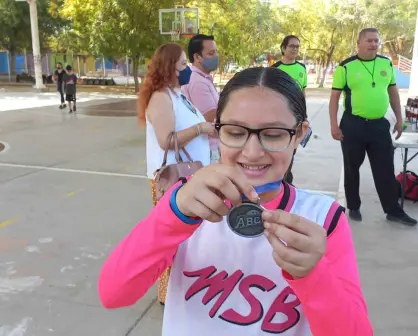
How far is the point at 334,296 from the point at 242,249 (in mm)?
257

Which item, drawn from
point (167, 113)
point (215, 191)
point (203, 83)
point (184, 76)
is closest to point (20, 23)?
point (203, 83)

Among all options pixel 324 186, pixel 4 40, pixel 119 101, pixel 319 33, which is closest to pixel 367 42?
pixel 324 186

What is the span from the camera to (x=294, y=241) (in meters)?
0.84

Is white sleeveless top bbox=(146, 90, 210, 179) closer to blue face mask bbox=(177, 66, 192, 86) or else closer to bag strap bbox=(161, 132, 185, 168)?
bag strap bbox=(161, 132, 185, 168)

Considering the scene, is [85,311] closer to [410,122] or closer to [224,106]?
[224,106]

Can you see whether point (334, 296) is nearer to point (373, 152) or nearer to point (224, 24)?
point (373, 152)

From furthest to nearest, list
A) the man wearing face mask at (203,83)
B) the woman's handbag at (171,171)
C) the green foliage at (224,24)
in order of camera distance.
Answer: the green foliage at (224,24) → the man wearing face mask at (203,83) → the woman's handbag at (171,171)

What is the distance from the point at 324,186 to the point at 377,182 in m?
1.46

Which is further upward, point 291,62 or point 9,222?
point 291,62

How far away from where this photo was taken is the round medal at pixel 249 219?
2.92 feet

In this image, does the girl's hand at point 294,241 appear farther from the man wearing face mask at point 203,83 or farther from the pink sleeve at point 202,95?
the pink sleeve at point 202,95

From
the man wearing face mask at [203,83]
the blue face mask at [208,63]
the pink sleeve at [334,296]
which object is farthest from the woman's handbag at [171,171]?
the pink sleeve at [334,296]

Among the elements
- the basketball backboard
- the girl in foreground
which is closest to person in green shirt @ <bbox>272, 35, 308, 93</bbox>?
the girl in foreground

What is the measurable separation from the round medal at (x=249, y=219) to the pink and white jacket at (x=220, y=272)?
0.46 feet
